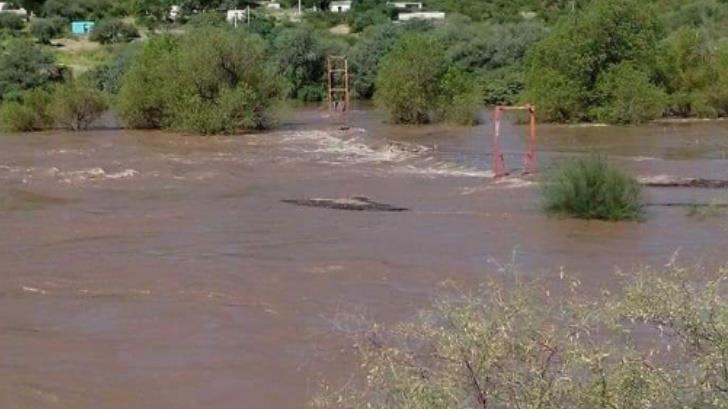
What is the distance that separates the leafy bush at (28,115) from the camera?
37.3 m

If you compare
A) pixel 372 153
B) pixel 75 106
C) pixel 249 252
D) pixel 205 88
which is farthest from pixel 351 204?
pixel 75 106

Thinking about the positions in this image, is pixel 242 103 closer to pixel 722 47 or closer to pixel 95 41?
pixel 722 47

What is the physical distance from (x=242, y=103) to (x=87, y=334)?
2451 centimetres

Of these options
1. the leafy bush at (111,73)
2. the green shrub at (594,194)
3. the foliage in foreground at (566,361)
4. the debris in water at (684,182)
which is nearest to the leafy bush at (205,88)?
the leafy bush at (111,73)

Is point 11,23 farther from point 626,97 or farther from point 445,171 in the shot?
point 445,171

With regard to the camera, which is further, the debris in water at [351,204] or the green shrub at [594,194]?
the debris in water at [351,204]

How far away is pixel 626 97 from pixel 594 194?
61.4 ft

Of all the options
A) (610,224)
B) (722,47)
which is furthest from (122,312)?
(722,47)

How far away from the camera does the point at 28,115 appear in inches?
1474

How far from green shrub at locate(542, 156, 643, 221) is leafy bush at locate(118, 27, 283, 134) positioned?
60.2 ft

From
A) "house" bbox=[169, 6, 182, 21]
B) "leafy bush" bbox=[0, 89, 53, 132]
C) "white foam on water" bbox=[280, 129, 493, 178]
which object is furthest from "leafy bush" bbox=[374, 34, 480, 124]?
"house" bbox=[169, 6, 182, 21]

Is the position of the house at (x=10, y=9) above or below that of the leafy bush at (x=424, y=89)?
above

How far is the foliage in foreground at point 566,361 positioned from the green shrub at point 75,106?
33.8m

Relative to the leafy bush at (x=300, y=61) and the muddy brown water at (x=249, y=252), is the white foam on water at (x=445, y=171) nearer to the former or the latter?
the muddy brown water at (x=249, y=252)
